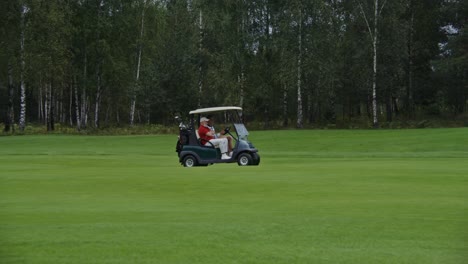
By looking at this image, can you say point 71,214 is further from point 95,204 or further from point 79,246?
point 79,246

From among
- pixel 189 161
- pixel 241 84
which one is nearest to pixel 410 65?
pixel 241 84

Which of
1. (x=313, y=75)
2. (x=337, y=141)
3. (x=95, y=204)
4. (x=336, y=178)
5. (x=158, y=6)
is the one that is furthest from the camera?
(x=158, y=6)

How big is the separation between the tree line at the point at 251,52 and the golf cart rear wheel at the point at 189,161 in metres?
32.6

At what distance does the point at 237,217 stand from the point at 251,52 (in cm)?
5048

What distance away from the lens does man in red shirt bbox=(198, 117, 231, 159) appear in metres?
22.6

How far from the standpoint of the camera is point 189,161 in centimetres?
2259

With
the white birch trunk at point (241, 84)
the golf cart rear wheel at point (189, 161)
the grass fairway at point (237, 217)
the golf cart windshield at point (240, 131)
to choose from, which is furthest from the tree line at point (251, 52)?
the grass fairway at point (237, 217)

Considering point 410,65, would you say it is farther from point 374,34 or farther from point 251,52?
point 251,52

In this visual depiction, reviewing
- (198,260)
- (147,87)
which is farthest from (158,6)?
(198,260)

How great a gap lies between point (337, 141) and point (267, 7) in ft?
66.6

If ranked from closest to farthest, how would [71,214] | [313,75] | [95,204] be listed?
[71,214]
[95,204]
[313,75]

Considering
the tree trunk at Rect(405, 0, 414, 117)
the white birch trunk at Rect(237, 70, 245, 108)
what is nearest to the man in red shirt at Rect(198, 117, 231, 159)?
the white birch trunk at Rect(237, 70, 245, 108)

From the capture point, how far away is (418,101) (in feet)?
222

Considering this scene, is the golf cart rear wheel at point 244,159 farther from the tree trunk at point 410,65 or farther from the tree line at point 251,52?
the tree trunk at point 410,65
